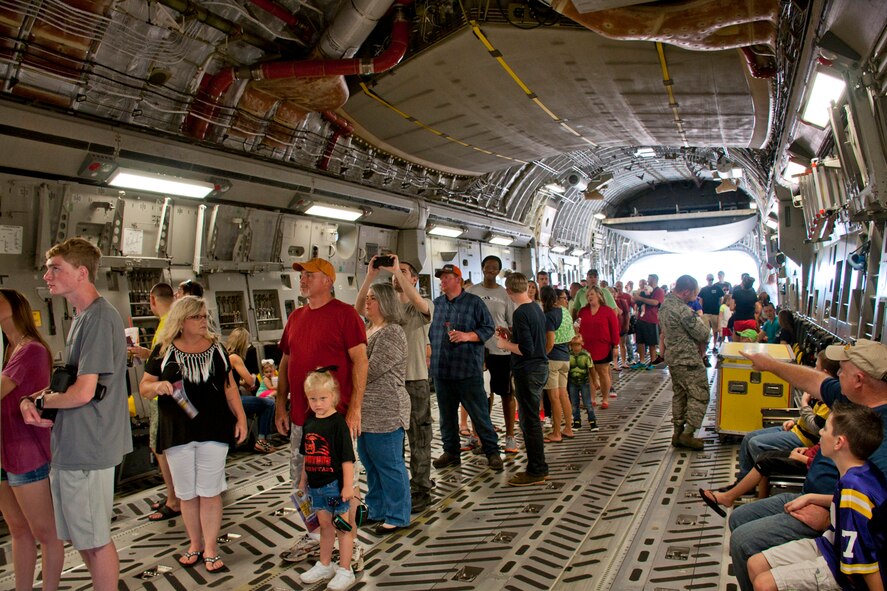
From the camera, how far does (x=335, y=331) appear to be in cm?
389

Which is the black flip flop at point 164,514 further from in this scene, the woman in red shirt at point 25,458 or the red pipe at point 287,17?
the red pipe at point 287,17

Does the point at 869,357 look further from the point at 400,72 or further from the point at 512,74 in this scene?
the point at 400,72

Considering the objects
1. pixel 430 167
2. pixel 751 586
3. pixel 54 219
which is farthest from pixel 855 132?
pixel 430 167

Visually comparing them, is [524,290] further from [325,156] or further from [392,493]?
[325,156]

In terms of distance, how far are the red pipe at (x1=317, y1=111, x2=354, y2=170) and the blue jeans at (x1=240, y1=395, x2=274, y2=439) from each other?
3.53 metres

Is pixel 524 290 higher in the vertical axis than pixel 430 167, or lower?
lower

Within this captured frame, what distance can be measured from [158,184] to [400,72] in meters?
2.83

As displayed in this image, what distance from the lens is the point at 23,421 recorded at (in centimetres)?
314

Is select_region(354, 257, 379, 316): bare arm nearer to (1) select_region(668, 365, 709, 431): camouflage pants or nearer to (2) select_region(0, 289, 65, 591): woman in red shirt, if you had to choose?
(2) select_region(0, 289, 65, 591): woman in red shirt

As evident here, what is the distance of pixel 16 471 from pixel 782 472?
4194mm

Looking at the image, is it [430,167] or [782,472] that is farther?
[430,167]

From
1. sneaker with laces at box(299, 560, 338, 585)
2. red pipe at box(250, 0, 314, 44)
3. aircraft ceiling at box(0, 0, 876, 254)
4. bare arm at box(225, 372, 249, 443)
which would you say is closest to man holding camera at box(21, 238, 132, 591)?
bare arm at box(225, 372, 249, 443)

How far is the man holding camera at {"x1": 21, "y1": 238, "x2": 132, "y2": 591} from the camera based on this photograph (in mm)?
2941

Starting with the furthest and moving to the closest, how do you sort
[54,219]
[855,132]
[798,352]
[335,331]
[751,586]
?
1. [798,352]
2. [54,219]
3. [855,132]
4. [335,331]
5. [751,586]
